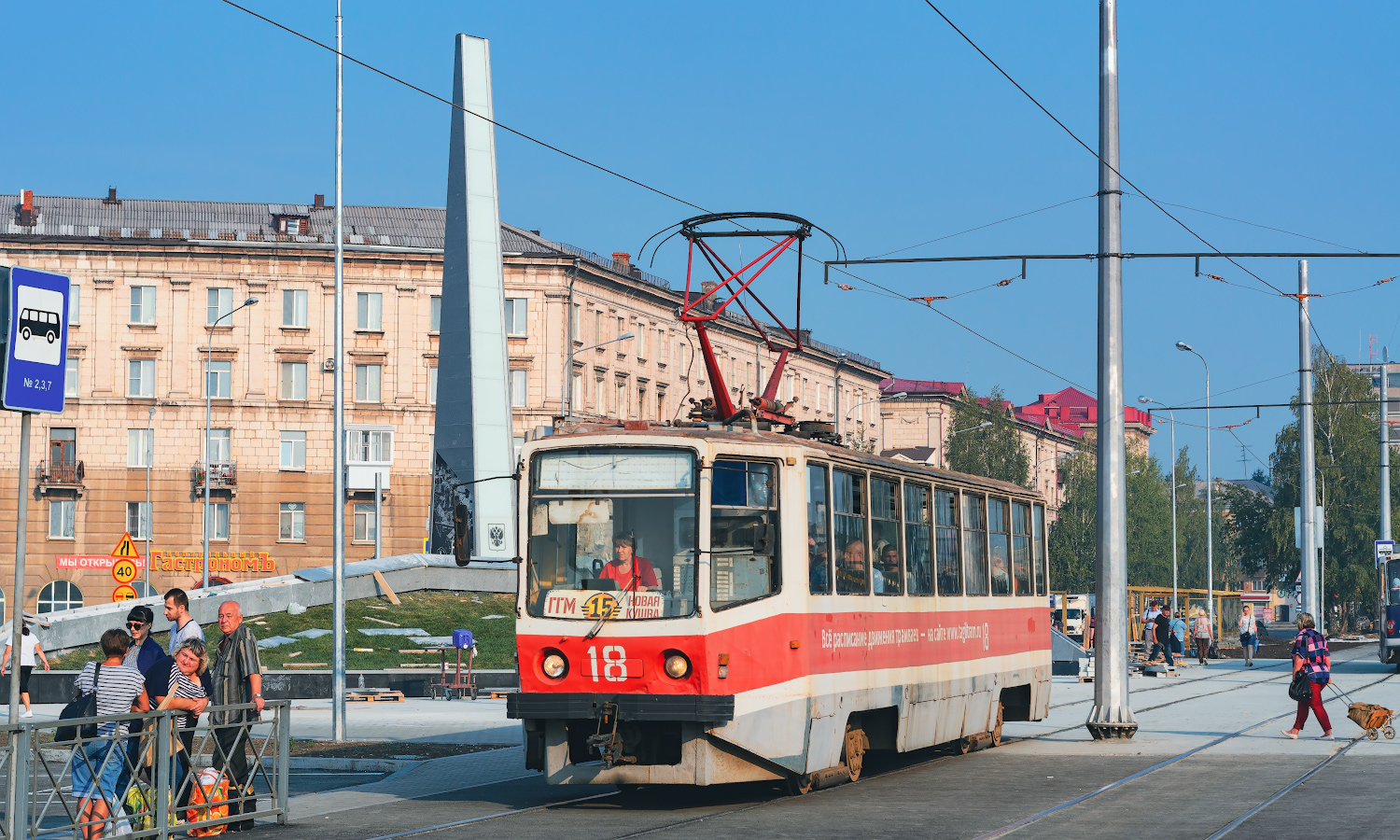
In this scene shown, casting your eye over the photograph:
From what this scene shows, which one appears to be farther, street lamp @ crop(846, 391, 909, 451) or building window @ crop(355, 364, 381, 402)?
street lamp @ crop(846, 391, 909, 451)

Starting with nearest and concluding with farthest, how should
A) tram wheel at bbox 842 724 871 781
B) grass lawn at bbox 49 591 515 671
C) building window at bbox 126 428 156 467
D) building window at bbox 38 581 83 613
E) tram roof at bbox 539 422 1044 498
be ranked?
1. tram roof at bbox 539 422 1044 498
2. tram wheel at bbox 842 724 871 781
3. grass lawn at bbox 49 591 515 671
4. building window at bbox 38 581 83 613
5. building window at bbox 126 428 156 467

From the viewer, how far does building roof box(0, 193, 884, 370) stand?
7156cm

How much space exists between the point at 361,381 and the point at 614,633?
198 ft

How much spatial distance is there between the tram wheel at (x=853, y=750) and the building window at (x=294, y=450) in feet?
191

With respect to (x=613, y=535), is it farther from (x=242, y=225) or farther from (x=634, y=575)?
(x=242, y=225)

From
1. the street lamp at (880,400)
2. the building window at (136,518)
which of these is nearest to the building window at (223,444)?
the building window at (136,518)

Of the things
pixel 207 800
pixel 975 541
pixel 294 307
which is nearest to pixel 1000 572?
pixel 975 541

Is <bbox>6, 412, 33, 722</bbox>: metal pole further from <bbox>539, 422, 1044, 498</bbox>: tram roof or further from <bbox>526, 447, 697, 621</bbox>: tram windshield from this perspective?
<bbox>539, 422, 1044, 498</bbox>: tram roof

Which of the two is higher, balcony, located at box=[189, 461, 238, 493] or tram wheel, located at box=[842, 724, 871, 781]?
balcony, located at box=[189, 461, 238, 493]

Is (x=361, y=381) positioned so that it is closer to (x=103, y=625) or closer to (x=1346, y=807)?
(x=103, y=625)

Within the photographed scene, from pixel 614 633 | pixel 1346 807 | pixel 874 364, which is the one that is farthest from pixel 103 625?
pixel 874 364

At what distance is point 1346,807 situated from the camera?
43.3 feet

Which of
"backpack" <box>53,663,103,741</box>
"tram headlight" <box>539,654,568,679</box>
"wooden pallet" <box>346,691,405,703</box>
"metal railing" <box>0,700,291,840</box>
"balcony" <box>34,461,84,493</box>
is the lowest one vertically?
"wooden pallet" <box>346,691,405,703</box>

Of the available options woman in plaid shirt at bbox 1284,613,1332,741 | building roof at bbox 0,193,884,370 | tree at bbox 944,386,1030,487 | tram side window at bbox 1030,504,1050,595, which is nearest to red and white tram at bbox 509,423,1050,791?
tram side window at bbox 1030,504,1050,595
